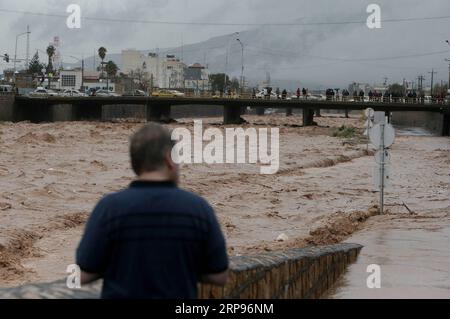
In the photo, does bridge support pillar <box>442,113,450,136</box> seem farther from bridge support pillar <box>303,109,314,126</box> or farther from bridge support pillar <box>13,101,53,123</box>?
bridge support pillar <box>13,101,53,123</box>

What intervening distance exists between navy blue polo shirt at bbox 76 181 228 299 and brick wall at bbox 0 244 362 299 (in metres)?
0.82

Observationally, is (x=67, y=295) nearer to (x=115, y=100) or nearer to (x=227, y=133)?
(x=227, y=133)

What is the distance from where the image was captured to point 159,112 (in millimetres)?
84938

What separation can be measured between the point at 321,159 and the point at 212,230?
39.6 metres

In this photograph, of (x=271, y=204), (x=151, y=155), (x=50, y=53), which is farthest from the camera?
(x=50, y=53)

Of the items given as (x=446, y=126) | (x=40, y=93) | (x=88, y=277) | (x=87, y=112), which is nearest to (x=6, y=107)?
(x=87, y=112)

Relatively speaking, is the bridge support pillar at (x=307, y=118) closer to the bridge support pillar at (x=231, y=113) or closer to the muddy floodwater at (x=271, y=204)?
the bridge support pillar at (x=231, y=113)

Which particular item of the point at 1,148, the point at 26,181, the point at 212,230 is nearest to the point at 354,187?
the point at 26,181

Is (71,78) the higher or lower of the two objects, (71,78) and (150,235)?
the higher

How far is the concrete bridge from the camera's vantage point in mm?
76438

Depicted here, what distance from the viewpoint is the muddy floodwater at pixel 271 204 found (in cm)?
1395

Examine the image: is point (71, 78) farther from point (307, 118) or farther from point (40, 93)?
point (307, 118)

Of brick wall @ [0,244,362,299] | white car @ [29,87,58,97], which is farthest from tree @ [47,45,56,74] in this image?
brick wall @ [0,244,362,299]

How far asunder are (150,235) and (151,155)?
397 millimetres
